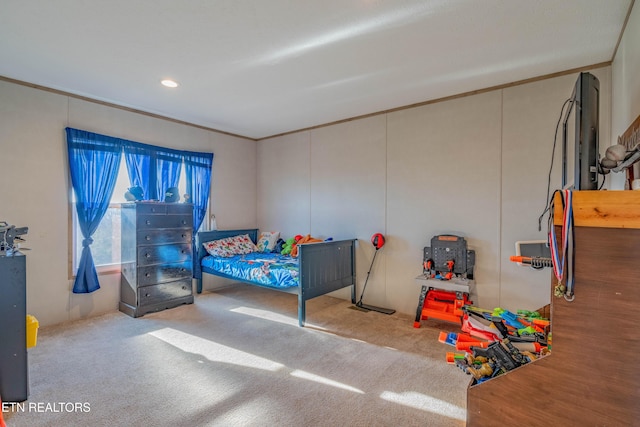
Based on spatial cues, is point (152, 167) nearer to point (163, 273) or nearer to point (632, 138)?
point (163, 273)

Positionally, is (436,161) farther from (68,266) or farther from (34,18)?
(68,266)

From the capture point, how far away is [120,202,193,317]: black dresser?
359 centimetres

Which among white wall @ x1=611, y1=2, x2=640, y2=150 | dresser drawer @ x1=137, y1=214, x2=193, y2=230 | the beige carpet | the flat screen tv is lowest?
the beige carpet

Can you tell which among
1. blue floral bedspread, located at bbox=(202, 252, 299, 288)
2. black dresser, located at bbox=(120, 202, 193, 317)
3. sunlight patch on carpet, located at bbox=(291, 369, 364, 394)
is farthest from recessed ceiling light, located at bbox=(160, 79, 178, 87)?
sunlight patch on carpet, located at bbox=(291, 369, 364, 394)

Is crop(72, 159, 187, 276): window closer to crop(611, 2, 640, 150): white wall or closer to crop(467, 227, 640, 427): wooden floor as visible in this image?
crop(467, 227, 640, 427): wooden floor

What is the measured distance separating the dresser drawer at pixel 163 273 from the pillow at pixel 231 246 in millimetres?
447

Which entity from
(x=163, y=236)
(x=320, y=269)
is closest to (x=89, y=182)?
(x=163, y=236)

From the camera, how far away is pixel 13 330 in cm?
196

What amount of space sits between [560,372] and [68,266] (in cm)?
427

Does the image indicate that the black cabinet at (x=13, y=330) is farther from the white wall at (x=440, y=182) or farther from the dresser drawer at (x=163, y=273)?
the white wall at (x=440, y=182)

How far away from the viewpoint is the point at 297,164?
4832 millimetres

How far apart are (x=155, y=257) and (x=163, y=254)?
0.32 feet

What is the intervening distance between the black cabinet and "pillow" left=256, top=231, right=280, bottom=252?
3.04 m

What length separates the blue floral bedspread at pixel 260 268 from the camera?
3.49 meters
